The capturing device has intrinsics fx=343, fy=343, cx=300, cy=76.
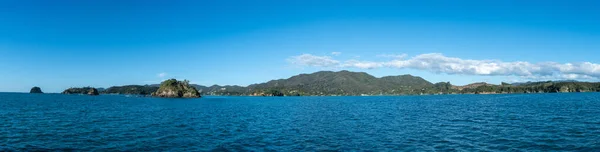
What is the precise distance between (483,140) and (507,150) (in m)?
→ 5.69

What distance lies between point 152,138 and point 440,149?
1220 inches

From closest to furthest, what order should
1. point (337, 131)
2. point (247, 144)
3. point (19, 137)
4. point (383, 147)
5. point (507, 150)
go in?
point (507, 150) → point (383, 147) → point (247, 144) → point (19, 137) → point (337, 131)

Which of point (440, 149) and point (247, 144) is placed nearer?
point (440, 149)

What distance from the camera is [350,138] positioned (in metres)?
38.9

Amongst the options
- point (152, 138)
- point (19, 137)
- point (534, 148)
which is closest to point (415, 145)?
point (534, 148)

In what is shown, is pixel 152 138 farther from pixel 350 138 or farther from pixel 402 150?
pixel 402 150

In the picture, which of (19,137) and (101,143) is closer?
(101,143)

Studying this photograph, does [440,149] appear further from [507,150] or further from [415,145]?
[507,150]

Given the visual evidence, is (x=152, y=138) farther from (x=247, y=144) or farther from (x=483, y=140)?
(x=483, y=140)

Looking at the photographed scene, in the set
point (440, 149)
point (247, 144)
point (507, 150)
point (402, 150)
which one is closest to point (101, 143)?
point (247, 144)

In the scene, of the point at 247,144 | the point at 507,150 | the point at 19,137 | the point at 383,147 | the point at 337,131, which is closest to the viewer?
the point at 507,150

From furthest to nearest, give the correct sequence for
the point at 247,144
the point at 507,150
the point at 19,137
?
1. the point at 19,137
2. the point at 247,144
3. the point at 507,150

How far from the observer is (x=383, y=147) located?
32812 millimetres

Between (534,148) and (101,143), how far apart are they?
138ft
